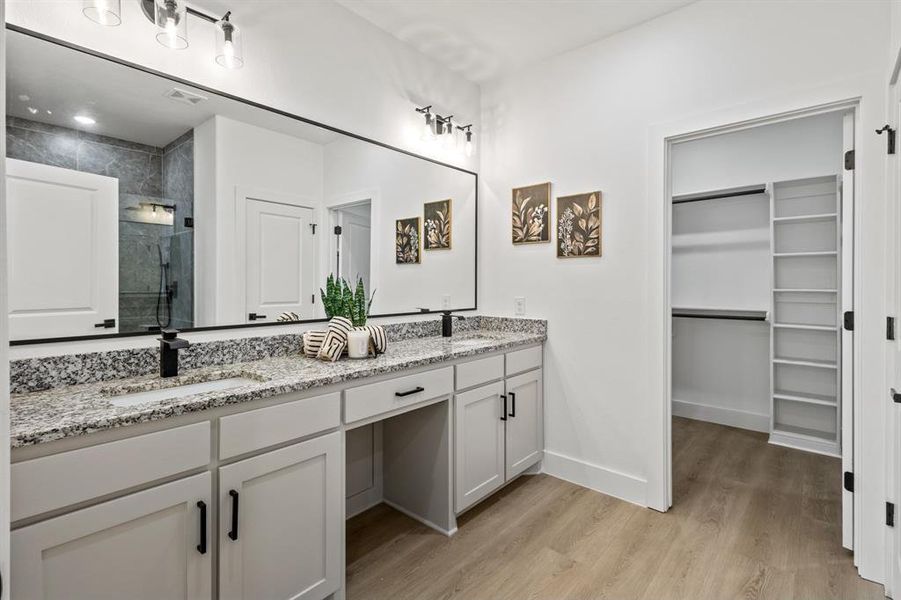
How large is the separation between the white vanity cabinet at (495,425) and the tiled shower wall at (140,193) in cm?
130

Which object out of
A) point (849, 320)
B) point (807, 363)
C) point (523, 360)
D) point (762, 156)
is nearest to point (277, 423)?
point (523, 360)

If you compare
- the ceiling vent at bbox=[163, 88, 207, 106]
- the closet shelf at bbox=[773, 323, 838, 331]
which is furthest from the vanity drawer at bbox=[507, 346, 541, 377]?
the closet shelf at bbox=[773, 323, 838, 331]

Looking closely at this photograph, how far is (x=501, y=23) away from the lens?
2527 millimetres

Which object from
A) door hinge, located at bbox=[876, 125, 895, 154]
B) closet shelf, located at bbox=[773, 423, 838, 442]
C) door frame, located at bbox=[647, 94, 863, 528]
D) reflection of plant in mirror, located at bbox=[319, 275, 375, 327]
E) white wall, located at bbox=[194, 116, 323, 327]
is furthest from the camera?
closet shelf, located at bbox=[773, 423, 838, 442]

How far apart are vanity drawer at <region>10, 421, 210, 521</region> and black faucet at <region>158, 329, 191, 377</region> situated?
42cm

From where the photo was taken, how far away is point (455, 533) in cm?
222

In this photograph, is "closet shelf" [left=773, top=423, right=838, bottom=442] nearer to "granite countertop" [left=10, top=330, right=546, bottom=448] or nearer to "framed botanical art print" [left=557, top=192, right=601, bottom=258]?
"framed botanical art print" [left=557, top=192, right=601, bottom=258]

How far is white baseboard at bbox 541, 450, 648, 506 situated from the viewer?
254 cm

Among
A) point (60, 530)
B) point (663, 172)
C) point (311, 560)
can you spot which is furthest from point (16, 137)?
point (663, 172)

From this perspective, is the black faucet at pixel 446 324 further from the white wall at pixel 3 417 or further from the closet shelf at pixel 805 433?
the closet shelf at pixel 805 433

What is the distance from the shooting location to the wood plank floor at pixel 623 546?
5.97ft

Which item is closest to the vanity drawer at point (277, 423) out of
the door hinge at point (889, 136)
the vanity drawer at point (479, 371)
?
the vanity drawer at point (479, 371)

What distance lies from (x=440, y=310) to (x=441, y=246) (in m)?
0.42

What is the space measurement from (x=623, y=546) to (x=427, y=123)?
8.44 feet
